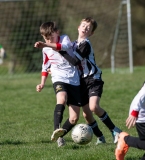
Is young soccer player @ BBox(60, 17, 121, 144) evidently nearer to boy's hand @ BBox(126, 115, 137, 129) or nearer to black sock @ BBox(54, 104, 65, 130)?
black sock @ BBox(54, 104, 65, 130)

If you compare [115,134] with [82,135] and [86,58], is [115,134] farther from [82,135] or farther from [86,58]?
[86,58]

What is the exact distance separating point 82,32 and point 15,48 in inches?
581

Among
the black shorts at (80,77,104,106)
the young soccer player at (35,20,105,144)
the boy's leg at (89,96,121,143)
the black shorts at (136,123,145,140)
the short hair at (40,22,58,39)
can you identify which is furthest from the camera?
the black shorts at (80,77,104,106)

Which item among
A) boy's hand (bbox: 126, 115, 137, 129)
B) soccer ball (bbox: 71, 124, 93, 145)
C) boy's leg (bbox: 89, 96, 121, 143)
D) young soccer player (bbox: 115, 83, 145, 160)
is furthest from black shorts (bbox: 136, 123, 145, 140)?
boy's leg (bbox: 89, 96, 121, 143)

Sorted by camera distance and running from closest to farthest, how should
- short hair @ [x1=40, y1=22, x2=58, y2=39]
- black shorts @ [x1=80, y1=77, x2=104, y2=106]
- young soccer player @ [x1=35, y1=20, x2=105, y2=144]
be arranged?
young soccer player @ [x1=35, y1=20, x2=105, y2=144], short hair @ [x1=40, y1=22, x2=58, y2=39], black shorts @ [x1=80, y1=77, x2=104, y2=106]

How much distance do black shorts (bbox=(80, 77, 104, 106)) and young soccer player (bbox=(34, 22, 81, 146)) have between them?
10cm

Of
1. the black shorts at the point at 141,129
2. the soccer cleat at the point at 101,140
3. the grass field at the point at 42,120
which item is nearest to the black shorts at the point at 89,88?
the soccer cleat at the point at 101,140

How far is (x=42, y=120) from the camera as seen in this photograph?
9188mm

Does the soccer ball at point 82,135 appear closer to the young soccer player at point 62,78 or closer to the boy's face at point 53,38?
the young soccer player at point 62,78

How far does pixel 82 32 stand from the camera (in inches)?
271

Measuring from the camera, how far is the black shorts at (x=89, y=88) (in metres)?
6.86

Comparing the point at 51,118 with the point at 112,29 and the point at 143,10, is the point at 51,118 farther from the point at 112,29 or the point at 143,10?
the point at 143,10

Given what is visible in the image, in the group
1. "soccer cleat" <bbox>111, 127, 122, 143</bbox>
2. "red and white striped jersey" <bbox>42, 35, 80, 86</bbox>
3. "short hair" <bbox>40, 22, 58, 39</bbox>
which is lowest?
"soccer cleat" <bbox>111, 127, 122, 143</bbox>

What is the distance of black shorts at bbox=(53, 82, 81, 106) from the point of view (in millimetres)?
6836
